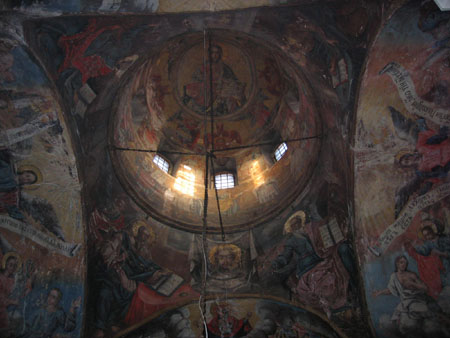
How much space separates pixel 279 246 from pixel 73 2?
7.40 m

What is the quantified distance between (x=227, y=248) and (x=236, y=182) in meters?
Answer: 2.37

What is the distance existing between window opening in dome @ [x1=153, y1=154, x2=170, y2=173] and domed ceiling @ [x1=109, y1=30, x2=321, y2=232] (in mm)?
148

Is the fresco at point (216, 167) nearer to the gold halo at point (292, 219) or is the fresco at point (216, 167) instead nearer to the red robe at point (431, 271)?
the gold halo at point (292, 219)

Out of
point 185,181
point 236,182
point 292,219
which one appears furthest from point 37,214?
point 292,219

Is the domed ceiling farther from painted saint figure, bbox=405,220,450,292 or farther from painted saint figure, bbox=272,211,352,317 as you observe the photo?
painted saint figure, bbox=405,220,450,292

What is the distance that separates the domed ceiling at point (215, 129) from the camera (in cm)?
1119

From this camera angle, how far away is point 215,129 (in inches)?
537

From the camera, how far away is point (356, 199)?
923 cm

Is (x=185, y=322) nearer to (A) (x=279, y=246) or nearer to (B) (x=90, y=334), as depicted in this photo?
(B) (x=90, y=334)

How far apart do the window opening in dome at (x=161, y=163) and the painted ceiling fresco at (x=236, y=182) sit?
0.30m

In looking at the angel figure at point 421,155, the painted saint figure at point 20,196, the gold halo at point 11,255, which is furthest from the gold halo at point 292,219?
the gold halo at point 11,255

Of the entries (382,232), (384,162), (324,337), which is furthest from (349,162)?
(324,337)

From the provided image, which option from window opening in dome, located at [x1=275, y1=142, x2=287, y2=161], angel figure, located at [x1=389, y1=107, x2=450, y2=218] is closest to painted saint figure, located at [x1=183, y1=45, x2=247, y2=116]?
window opening in dome, located at [x1=275, y1=142, x2=287, y2=161]

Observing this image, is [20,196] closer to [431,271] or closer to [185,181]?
[185,181]
